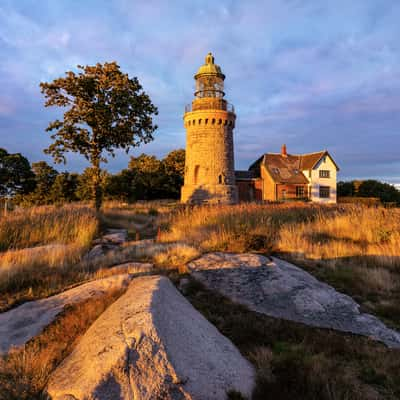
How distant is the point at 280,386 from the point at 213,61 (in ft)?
90.4

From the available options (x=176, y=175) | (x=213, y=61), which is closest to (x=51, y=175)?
(x=176, y=175)

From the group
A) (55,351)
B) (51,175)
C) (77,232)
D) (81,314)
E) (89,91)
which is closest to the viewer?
(55,351)

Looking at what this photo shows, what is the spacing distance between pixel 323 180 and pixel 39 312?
3903 cm

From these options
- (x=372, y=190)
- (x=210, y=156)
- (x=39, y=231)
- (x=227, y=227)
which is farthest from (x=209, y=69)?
(x=372, y=190)

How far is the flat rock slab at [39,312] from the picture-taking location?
2674 millimetres

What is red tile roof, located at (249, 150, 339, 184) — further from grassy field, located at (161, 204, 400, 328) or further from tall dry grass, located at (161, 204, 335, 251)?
grassy field, located at (161, 204, 400, 328)

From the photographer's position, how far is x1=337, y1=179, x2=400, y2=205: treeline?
42.3m

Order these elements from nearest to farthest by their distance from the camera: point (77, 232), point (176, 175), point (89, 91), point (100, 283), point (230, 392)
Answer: point (230, 392) < point (100, 283) < point (77, 232) < point (89, 91) < point (176, 175)

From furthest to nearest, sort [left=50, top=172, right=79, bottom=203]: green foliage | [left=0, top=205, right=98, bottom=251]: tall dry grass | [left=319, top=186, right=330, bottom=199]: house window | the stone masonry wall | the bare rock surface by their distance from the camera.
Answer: [left=319, top=186, right=330, bottom=199]: house window < [left=50, top=172, right=79, bottom=203]: green foliage < the stone masonry wall < [left=0, top=205, right=98, bottom=251]: tall dry grass < the bare rock surface

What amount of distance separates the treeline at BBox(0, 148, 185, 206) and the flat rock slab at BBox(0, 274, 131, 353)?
95.4 feet

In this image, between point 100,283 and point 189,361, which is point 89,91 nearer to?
point 100,283

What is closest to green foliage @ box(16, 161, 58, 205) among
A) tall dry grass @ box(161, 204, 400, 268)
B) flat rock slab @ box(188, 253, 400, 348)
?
tall dry grass @ box(161, 204, 400, 268)

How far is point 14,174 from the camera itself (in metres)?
34.7

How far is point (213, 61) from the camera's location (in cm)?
2567
